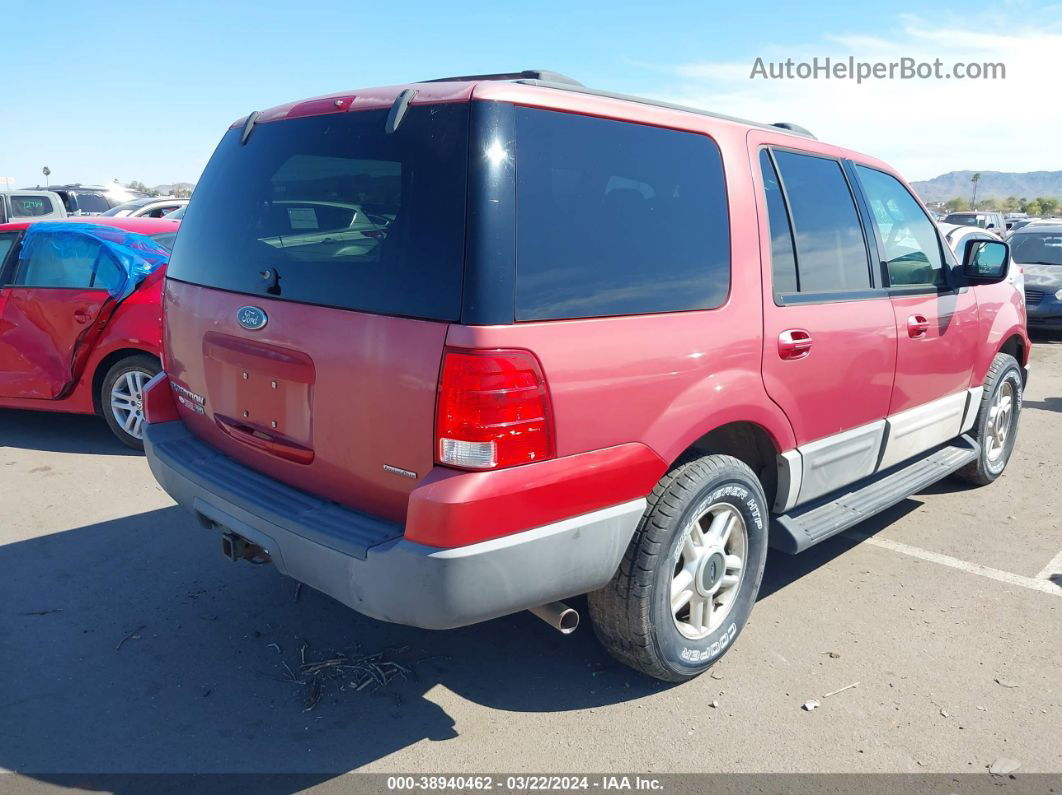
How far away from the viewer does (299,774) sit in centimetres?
269

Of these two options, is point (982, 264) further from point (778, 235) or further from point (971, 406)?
point (778, 235)

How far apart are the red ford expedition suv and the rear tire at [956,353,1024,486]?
180cm

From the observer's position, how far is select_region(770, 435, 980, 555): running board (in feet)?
11.7

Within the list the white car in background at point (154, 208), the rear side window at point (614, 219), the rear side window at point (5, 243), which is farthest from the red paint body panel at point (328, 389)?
the white car in background at point (154, 208)

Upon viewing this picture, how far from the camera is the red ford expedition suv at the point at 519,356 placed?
95.8 inches

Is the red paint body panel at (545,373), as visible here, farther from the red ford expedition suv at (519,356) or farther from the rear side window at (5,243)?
the rear side window at (5,243)

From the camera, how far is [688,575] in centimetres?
312

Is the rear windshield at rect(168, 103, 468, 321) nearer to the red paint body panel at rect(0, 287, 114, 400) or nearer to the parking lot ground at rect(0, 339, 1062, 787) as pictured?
the parking lot ground at rect(0, 339, 1062, 787)

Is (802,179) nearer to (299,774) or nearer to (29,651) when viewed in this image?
(299,774)

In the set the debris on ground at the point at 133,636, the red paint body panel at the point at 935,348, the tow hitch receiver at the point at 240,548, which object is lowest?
the debris on ground at the point at 133,636

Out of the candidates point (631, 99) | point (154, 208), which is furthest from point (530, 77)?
point (154, 208)

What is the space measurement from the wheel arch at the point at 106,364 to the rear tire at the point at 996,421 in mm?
5559

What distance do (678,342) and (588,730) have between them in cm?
140

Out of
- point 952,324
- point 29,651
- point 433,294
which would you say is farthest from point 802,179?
point 29,651
